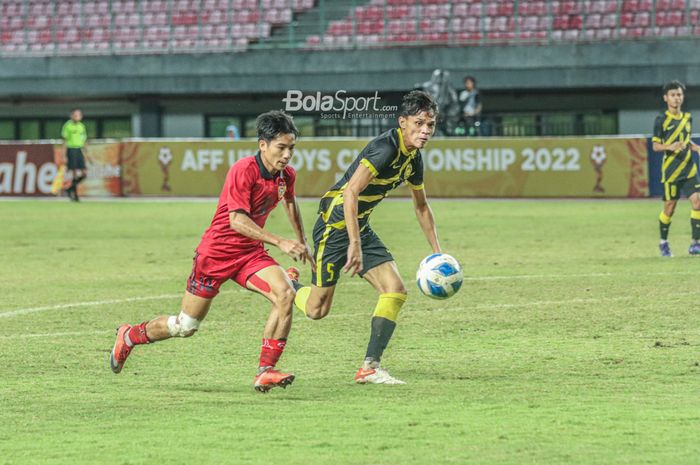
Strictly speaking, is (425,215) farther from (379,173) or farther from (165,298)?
(165,298)

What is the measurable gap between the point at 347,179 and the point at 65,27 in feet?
105

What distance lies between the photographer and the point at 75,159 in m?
30.7

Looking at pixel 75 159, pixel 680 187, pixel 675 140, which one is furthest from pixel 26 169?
pixel 675 140

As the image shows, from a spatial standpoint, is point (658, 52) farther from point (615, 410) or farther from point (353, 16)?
point (615, 410)

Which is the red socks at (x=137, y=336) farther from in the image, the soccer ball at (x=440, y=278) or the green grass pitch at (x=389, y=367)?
the soccer ball at (x=440, y=278)

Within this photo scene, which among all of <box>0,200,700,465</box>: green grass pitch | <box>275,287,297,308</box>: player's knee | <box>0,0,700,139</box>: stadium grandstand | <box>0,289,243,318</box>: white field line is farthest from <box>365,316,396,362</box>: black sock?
<box>0,0,700,139</box>: stadium grandstand

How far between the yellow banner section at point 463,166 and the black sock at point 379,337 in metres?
20.0

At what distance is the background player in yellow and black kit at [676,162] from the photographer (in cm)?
1608

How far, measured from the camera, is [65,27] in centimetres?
3916

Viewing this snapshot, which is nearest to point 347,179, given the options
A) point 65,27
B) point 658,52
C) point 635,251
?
point 635,251

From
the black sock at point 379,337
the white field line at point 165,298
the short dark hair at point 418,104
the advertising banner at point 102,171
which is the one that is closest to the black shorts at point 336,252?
the black sock at point 379,337

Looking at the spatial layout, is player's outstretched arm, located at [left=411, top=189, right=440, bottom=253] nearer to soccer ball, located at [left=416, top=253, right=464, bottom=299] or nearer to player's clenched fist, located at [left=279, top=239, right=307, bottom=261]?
soccer ball, located at [left=416, top=253, right=464, bottom=299]

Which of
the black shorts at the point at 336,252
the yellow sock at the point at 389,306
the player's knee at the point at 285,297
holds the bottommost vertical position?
the yellow sock at the point at 389,306

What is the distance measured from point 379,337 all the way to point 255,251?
95 cm
